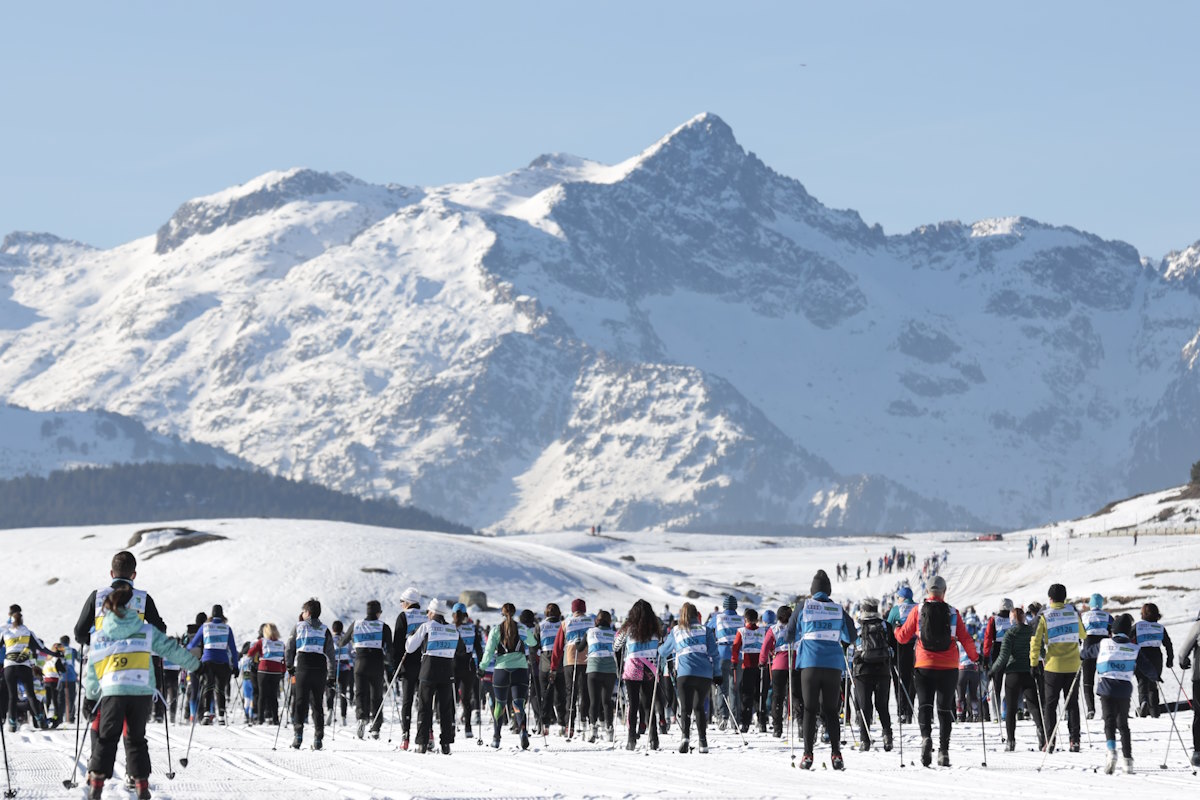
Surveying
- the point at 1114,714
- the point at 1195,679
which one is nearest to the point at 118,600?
the point at 1114,714

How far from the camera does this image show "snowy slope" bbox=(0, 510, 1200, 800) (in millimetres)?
17797

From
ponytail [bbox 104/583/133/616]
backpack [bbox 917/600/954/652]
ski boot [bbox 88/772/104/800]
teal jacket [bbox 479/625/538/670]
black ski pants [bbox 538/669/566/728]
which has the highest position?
ponytail [bbox 104/583/133/616]

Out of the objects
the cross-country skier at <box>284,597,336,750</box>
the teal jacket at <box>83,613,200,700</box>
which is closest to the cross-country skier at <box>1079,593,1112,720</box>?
the cross-country skier at <box>284,597,336,750</box>

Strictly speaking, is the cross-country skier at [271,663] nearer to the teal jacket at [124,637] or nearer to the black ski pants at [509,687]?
the black ski pants at [509,687]

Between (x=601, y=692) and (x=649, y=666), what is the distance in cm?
162

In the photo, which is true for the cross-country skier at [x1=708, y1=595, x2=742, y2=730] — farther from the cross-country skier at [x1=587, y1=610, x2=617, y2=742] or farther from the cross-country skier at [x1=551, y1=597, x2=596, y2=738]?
the cross-country skier at [x1=587, y1=610, x2=617, y2=742]

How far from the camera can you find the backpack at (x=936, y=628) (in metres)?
20.1

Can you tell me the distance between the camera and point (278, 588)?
81938 mm

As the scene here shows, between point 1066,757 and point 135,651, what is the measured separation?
12.2 m

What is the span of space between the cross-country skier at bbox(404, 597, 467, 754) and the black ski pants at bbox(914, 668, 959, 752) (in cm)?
607

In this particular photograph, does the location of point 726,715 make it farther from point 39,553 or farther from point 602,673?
point 39,553

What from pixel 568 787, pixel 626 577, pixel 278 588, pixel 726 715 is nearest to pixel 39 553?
pixel 278 588

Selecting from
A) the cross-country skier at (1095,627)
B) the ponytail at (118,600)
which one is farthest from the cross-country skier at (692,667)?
the ponytail at (118,600)

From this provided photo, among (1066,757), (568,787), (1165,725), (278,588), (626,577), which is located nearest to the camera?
(568,787)
